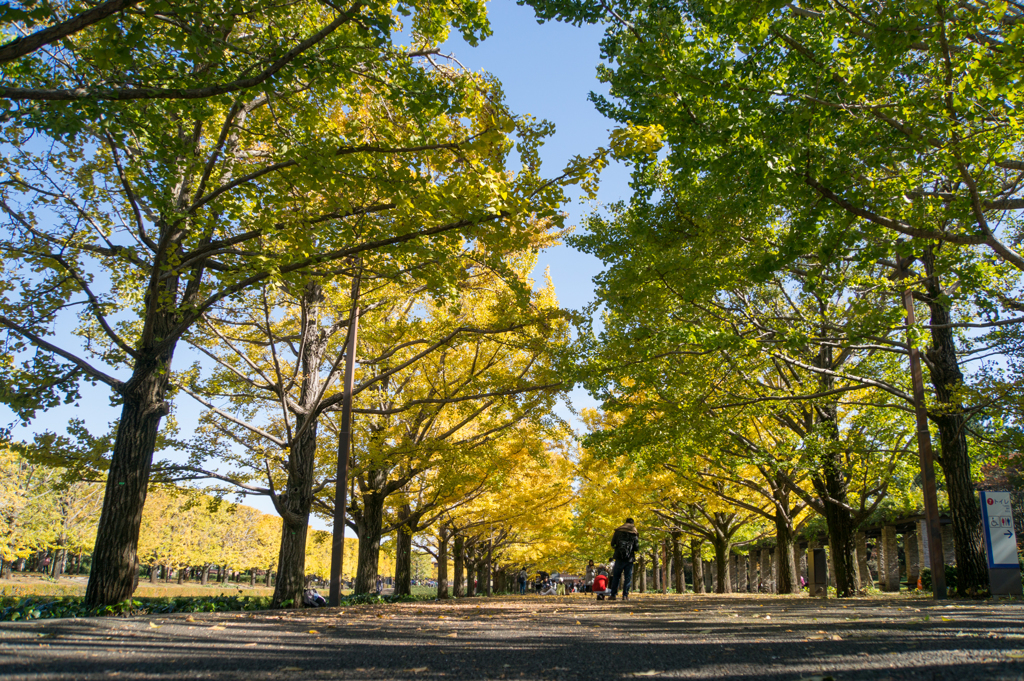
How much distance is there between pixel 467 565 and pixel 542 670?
3870 centimetres

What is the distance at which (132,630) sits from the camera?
5.87 m

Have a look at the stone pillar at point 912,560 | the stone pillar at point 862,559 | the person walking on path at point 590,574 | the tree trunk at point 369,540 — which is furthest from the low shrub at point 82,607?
the stone pillar at point 912,560

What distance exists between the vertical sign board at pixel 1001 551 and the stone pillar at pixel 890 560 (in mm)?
22149

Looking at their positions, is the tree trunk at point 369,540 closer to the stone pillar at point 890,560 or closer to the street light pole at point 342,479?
the street light pole at point 342,479

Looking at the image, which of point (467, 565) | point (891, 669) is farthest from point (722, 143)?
point (467, 565)

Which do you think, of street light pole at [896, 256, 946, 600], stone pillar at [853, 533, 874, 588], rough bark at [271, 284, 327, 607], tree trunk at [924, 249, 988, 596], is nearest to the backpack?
street light pole at [896, 256, 946, 600]

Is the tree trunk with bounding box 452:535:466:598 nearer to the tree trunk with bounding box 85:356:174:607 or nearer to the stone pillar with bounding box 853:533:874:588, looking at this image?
the stone pillar with bounding box 853:533:874:588

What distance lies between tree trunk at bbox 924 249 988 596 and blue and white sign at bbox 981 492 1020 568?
0.96 ft

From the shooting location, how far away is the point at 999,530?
35.1ft

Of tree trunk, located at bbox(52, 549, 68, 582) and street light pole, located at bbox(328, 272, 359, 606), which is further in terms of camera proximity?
tree trunk, located at bbox(52, 549, 68, 582)

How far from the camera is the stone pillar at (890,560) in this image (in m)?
29.5

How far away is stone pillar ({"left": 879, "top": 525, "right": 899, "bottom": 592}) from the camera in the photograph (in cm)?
2953

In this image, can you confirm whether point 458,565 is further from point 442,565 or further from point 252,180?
point 252,180

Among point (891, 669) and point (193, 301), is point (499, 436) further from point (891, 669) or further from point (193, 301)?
point (891, 669)
